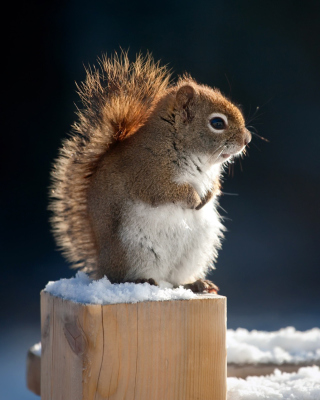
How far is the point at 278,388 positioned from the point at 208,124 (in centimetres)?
71

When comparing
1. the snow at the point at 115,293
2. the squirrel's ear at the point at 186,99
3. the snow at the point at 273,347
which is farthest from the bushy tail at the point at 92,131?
the snow at the point at 273,347

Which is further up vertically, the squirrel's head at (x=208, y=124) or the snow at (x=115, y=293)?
the squirrel's head at (x=208, y=124)

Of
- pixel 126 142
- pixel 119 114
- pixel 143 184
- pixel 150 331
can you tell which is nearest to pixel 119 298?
pixel 150 331

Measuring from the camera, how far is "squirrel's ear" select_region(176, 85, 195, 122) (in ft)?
4.46

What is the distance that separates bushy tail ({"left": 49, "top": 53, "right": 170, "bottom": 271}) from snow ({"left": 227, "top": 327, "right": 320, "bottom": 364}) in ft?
2.00

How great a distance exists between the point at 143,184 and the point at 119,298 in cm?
31

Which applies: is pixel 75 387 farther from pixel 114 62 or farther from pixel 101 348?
pixel 114 62

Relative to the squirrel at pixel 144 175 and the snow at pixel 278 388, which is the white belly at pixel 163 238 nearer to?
the squirrel at pixel 144 175

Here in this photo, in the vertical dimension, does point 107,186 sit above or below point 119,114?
below

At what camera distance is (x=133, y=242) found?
1254mm

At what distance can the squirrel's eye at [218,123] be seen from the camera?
1.36m

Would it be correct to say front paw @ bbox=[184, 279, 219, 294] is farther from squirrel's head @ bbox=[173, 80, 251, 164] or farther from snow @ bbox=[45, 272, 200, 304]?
squirrel's head @ bbox=[173, 80, 251, 164]

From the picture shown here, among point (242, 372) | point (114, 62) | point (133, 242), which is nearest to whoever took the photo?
point (133, 242)

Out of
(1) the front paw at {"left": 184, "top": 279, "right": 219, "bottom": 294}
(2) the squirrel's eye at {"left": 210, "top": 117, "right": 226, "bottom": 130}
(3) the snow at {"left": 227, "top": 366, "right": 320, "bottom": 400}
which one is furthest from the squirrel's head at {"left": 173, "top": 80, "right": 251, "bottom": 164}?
(3) the snow at {"left": 227, "top": 366, "right": 320, "bottom": 400}
